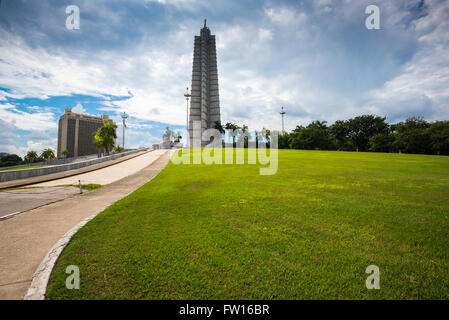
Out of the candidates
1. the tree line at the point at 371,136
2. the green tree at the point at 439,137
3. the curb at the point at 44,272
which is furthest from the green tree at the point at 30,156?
the green tree at the point at 439,137

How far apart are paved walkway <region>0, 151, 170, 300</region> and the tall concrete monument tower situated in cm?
7329

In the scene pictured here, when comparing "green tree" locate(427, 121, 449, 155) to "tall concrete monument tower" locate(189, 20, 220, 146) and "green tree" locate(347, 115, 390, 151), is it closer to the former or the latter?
"green tree" locate(347, 115, 390, 151)

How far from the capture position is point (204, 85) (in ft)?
265

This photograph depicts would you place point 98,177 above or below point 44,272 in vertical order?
above

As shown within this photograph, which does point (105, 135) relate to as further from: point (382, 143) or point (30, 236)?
point (382, 143)

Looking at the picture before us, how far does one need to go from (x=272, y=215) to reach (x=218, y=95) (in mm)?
84501

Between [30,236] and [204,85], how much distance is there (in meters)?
83.6

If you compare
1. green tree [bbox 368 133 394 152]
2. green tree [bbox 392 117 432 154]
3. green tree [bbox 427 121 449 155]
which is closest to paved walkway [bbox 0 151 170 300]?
green tree [bbox 427 121 449 155]

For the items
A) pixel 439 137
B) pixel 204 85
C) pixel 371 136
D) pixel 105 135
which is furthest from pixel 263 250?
pixel 204 85

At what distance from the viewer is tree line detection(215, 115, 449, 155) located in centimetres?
4094

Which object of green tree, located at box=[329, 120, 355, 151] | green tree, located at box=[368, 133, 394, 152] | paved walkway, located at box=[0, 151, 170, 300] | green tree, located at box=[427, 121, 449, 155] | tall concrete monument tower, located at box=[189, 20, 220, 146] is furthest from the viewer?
tall concrete monument tower, located at box=[189, 20, 220, 146]
